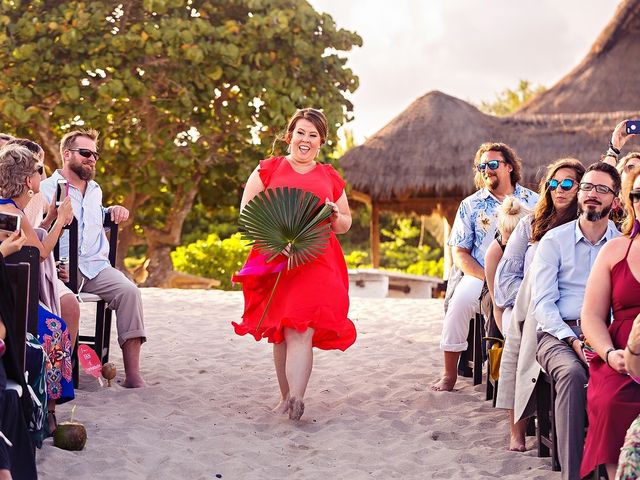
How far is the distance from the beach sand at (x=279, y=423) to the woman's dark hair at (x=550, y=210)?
3.78ft

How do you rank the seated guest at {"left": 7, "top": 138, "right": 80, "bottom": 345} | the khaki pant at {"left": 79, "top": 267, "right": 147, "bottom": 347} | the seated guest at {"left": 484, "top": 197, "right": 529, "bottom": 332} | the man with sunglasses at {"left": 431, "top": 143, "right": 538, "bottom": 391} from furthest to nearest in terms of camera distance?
the man with sunglasses at {"left": 431, "top": 143, "right": 538, "bottom": 391}, the khaki pant at {"left": 79, "top": 267, "right": 147, "bottom": 347}, the seated guest at {"left": 7, "top": 138, "right": 80, "bottom": 345}, the seated guest at {"left": 484, "top": 197, "right": 529, "bottom": 332}

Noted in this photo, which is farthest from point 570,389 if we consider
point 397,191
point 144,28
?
point 397,191

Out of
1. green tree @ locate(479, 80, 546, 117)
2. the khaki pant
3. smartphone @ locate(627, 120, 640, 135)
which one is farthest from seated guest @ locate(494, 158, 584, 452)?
green tree @ locate(479, 80, 546, 117)

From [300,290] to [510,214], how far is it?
1.27 m

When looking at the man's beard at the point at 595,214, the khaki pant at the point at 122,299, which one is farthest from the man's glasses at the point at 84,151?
the man's beard at the point at 595,214

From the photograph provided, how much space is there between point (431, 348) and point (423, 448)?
126 inches

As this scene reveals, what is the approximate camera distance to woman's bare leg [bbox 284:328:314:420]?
18.5ft

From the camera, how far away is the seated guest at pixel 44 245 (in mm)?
4754

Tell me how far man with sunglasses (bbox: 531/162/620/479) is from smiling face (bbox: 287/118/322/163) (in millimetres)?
1649

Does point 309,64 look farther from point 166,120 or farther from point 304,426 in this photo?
point 304,426

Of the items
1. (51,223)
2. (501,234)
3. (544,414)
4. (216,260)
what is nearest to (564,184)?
(501,234)

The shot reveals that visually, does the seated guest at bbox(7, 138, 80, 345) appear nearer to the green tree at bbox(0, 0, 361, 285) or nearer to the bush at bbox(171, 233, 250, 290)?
the green tree at bbox(0, 0, 361, 285)

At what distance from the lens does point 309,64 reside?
16078mm

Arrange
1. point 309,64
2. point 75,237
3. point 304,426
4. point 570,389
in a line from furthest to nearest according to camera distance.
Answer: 1. point 309,64
2. point 75,237
3. point 304,426
4. point 570,389
